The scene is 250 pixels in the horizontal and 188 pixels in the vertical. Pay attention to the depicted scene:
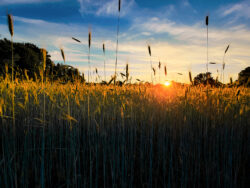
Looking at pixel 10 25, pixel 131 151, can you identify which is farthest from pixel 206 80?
pixel 10 25

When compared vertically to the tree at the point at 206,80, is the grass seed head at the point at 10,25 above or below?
above

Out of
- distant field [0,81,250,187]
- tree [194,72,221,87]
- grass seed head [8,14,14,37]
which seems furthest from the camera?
tree [194,72,221,87]

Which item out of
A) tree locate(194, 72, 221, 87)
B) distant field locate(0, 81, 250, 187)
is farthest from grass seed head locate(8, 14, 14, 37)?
tree locate(194, 72, 221, 87)

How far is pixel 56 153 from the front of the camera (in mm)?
2242

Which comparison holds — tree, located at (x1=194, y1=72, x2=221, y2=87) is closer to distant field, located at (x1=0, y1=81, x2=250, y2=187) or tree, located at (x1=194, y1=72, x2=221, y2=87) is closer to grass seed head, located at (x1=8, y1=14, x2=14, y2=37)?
distant field, located at (x1=0, y1=81, x2=250, y2=187)

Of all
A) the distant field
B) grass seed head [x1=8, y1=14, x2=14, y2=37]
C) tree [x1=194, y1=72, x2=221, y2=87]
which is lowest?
the distant field

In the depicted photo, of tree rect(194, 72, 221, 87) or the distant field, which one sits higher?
tree rect(194, 72, 221, 87)

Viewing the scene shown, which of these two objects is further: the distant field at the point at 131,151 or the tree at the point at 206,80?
the tree at the point at 206,80

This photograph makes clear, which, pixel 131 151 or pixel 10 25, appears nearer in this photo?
pixel 10 25

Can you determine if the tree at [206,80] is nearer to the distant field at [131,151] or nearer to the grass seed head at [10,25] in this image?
the distant field at [131,151]

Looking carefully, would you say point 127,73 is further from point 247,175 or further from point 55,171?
point 247,175

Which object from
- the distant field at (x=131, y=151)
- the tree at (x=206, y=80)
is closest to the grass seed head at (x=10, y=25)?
the distant field at (x=131, y=151)

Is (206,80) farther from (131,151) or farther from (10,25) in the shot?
(10,25)

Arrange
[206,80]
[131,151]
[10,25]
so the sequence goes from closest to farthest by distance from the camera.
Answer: [10,25]
[131,151]
[206,80]
